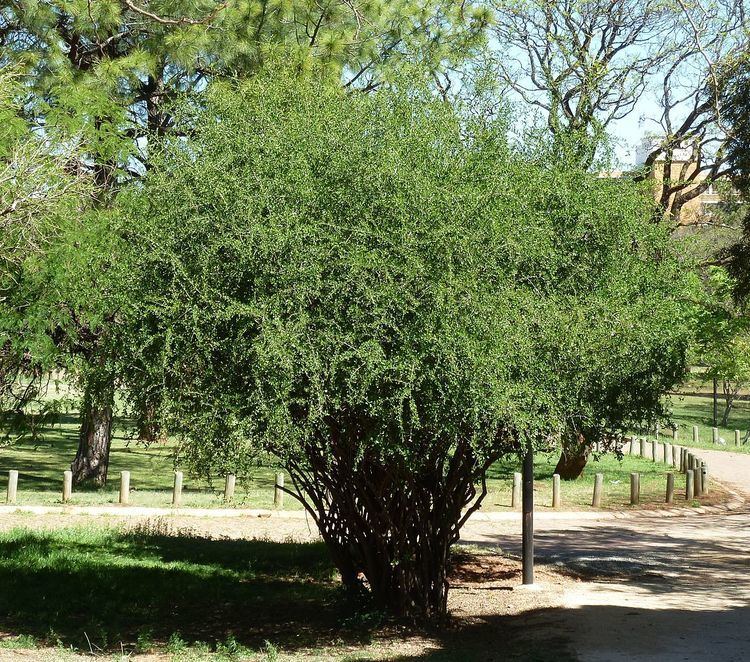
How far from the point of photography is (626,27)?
82.8 feet

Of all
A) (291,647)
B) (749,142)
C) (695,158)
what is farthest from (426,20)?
(291,647)

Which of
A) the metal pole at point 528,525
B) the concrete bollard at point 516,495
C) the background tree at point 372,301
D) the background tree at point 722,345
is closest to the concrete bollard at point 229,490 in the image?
the concrete bollard at point 516,495

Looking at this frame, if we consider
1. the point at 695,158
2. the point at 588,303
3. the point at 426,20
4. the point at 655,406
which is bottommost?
the point at 655,406

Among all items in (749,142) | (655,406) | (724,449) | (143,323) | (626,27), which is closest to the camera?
(143,323)

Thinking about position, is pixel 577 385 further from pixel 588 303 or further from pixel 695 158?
pixel 695 158

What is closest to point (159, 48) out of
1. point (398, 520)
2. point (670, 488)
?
point (398, 520)

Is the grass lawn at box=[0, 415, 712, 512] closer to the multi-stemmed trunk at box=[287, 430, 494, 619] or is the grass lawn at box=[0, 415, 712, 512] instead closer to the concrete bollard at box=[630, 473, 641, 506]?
the concrete bollard at box=[630, 473, 641, 506]

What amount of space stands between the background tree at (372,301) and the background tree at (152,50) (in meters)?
8.60

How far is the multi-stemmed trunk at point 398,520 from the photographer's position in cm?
1072

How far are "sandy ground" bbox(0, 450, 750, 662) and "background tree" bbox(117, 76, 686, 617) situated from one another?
2041 mm

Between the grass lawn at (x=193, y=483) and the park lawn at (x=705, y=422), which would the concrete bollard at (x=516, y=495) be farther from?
the park lawn at (x=705, y=422)

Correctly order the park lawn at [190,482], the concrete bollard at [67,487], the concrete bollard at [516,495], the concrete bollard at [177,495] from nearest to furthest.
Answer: the concrete bollard at [67,487] < the concrete bollard at [177,495] < the park lawn at [190,482] < the concrete bollard at [516,495]

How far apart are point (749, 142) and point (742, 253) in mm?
1846

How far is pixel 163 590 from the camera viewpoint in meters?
12.7
